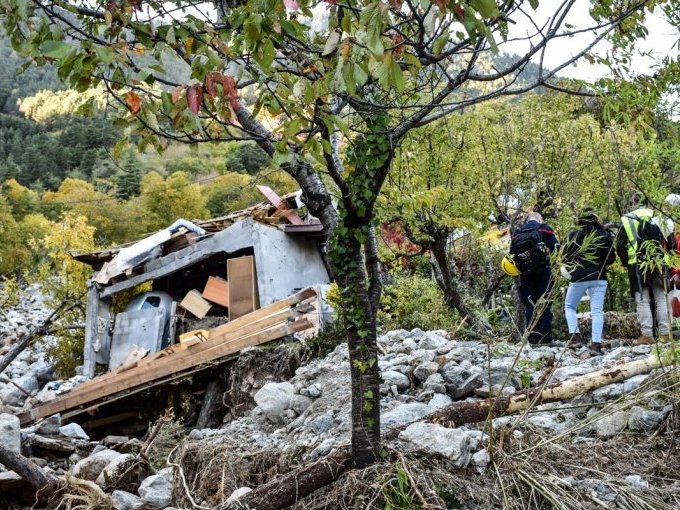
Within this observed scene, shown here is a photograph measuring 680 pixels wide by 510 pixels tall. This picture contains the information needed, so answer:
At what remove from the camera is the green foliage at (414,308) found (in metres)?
12.4

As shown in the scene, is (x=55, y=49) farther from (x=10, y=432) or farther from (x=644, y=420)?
(x=10, y=432)

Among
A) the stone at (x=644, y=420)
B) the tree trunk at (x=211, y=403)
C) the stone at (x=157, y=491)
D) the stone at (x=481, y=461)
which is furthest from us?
the tree trunk at (x=211, y=403)

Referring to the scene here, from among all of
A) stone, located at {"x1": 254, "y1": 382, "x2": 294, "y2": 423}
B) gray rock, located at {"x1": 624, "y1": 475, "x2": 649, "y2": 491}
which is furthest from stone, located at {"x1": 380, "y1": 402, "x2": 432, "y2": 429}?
stone, located at {"x1": 254, "y1": 382, "x2": 294, "y2": 423}

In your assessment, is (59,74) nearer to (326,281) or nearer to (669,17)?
(669,17)

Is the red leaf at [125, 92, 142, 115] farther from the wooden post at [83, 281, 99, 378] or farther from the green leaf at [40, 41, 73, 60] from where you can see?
the wooden post at [83, 281, 99, 378]

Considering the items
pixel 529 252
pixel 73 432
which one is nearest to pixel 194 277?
pixel 73 432

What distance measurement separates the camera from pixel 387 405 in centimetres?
672

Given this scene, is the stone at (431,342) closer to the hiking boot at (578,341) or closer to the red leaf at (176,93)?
the hiking boot at (578,341)

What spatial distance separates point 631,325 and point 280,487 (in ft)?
23.6

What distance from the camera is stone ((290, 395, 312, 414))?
7.76 metres

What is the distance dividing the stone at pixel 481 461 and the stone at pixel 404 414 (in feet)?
2.86

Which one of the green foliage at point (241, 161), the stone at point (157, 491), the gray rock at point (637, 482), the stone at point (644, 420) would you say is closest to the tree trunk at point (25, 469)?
the stone at point (157, 491)

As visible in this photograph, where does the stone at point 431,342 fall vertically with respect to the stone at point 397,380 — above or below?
above

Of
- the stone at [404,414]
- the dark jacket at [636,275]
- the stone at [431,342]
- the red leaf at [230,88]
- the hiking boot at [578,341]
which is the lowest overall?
the hiking boot at [578,341]
